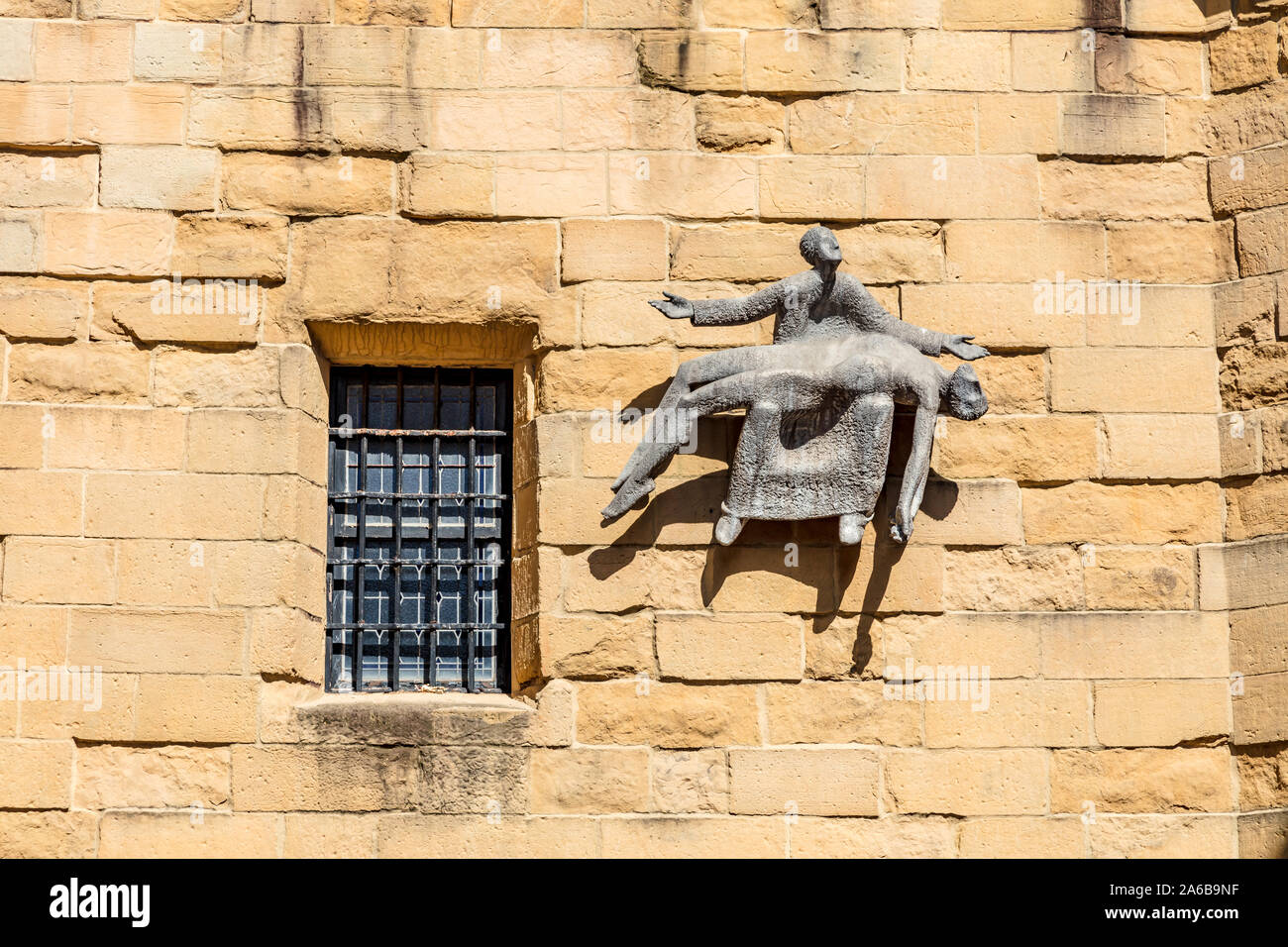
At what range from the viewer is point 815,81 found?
755 cm

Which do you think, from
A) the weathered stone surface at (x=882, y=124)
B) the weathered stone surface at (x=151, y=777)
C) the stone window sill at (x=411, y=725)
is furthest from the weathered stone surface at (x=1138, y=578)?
the weathered stone surface at (x=151, y=777)

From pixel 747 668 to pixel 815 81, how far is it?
2.41 meters

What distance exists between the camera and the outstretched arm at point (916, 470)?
689cm

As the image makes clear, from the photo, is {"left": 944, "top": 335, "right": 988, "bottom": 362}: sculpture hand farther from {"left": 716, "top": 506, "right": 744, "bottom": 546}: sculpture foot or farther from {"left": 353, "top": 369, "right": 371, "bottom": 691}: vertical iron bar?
{"left": 353, "top": 369, "right": 371, "bottom": 691}: vertical iron bar

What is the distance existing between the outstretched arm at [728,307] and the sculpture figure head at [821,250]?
0.17 m

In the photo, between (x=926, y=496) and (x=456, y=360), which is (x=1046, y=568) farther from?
(x=456, y=360)

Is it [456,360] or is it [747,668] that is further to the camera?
[456,360]

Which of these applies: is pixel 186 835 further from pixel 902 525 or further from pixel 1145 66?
pixel 1145 66

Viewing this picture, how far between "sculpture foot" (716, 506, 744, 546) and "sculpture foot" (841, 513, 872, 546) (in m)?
0.39

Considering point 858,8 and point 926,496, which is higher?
point 858,8

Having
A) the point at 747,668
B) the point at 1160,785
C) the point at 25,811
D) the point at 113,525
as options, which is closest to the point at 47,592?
the point at 113,525

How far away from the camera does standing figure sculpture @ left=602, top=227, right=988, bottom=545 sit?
7.00 meters

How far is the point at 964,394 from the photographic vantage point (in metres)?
7.00

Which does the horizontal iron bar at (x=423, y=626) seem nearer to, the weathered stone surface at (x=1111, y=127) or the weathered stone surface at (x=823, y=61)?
the weathered stone surface at (x=823, y=61)
